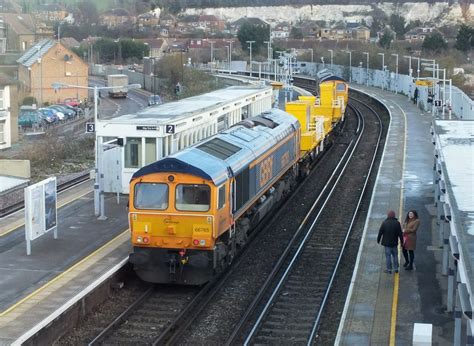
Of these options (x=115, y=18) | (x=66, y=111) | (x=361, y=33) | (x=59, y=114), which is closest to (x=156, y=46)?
(x=115, y=18)

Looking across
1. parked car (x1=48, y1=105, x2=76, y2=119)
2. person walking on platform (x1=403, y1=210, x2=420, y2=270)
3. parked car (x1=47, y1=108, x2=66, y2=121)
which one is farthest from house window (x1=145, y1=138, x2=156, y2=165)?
parked car (x1=48, y1=105, x2=76, y2=119)

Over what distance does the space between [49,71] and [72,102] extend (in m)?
2.71

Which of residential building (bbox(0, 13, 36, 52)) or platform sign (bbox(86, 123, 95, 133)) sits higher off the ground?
residential building (bbox(0, 13, 36, 52))

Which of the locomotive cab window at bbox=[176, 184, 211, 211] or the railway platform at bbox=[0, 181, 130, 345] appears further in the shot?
the locomotive cab window at bbox=[176, 184, 211, 211]

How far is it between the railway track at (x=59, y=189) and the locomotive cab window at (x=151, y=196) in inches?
255

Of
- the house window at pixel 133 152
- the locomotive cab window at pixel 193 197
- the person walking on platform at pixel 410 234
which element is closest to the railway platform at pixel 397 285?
the person walking on platform at pixel 410 234

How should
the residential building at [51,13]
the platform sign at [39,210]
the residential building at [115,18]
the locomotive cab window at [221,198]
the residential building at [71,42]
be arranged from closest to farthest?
the locomotive cab window at [221,198], the platform sign at [39,210], the residential building at [51,13], the residential building at [115,18], the residential building at [71,42]

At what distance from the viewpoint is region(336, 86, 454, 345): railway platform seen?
1250 centimetres

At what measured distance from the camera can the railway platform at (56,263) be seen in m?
12.7

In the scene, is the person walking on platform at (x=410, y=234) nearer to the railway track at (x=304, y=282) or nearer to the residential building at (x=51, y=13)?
the railway track at (x=304, y=282)

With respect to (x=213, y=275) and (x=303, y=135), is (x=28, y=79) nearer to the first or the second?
(x=303, y=135)

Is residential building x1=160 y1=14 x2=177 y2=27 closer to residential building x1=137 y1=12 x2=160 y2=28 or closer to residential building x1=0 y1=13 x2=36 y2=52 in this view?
residential building x1=137 y1=12 x2=160 y2=28

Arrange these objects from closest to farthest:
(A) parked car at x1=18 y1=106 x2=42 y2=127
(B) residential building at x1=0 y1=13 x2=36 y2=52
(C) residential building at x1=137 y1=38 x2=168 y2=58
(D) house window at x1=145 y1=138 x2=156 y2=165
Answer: (D) house window at x1=145 y1=138 x2=156 y2=165 → (A) parked car at x1=18 y1=106 x2=42 y2=127 → (B) residential building at x1=0 y1=13 x2=36 y2=52 → (C) residential building at x1=137 y1=38 x2=168 y2=58

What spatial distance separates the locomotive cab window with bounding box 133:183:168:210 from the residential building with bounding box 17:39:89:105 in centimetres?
4072
